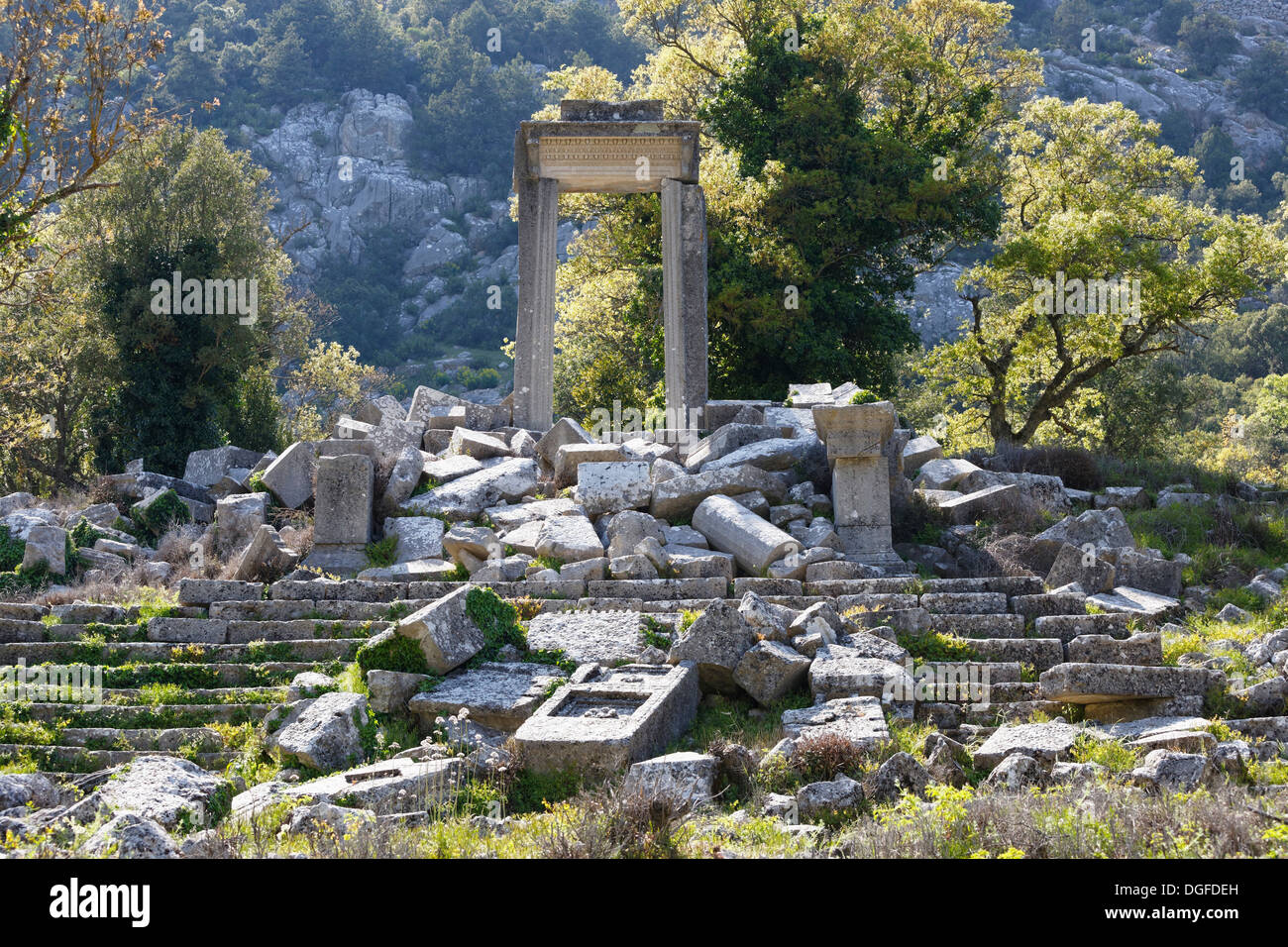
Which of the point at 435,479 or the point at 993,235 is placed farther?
the point at 993,235

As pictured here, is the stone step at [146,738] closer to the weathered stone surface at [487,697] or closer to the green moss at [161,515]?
the weathered stone surface at [487,697]

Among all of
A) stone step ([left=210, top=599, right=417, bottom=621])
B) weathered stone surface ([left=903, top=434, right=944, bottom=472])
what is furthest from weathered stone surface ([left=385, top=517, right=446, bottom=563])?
weathered stone surface ([left=903, top=434, right=944, bottom=472])

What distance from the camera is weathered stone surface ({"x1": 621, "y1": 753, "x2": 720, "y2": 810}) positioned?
6.61 metres

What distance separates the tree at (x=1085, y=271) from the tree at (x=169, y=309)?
12.5m

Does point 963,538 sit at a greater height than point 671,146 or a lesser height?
lesser

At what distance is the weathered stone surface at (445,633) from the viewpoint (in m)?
8.98

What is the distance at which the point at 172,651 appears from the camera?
10039 millimetres

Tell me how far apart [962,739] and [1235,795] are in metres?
2.39

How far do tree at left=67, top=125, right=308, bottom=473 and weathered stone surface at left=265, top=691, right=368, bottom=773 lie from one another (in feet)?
34.3

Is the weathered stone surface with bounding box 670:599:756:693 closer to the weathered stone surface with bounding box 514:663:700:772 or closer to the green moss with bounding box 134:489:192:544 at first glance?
the weathered stone surface with bounding box 514:663:700:772

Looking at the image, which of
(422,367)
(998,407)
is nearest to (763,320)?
(998,407)

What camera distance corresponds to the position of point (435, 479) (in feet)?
45.2

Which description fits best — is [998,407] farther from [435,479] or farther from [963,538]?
[435,479]

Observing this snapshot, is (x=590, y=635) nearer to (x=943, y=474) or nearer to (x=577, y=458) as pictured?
(x=577, y=458)
